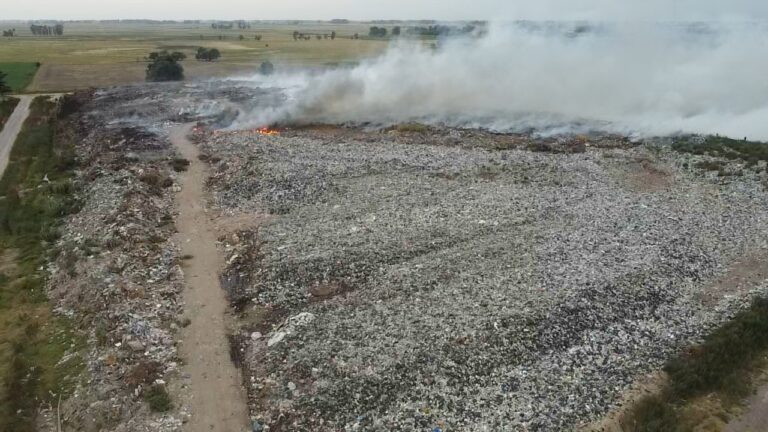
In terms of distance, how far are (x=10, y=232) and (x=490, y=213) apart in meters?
22.4

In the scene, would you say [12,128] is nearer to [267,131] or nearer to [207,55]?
[267,131]

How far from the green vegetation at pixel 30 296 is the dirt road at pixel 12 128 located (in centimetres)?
122

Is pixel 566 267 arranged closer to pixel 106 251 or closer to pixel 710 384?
pixel 710 384

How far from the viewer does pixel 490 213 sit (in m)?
23.8

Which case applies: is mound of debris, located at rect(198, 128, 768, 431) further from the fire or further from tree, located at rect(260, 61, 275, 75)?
tree, located at rect(260, 61, 275, 75)

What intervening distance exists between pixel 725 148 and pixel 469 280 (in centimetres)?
2638

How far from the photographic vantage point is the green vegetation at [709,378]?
12391 millimetres

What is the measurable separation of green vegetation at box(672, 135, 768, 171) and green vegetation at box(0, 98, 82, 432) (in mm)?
35862

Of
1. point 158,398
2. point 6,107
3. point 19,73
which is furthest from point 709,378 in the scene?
point 19,73

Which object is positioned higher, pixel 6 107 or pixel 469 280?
pixel 6 107

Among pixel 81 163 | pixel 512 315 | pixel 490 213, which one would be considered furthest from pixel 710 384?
pixel 81 163

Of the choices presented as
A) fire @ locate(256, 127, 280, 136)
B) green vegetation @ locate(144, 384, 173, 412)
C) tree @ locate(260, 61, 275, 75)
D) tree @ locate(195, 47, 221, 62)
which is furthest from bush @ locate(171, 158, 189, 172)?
tree @ locate(195, 47, 221, 62)

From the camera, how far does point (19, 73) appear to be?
2916 inches

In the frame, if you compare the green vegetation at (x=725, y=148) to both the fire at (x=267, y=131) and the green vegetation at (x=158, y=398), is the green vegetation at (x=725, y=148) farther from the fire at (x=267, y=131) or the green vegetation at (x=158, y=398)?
the green vegetation at (x=158, y=398)
